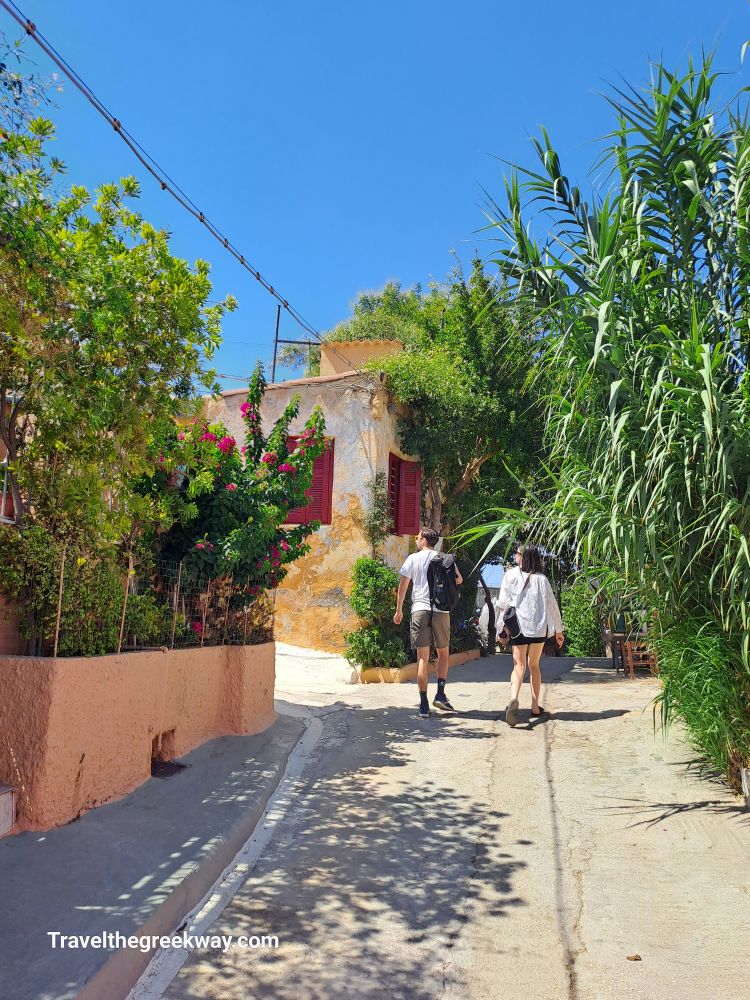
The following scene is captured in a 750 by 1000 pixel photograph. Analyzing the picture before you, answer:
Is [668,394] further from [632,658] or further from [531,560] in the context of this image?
[632,658]

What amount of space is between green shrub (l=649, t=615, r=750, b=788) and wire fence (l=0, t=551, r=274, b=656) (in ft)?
11.2

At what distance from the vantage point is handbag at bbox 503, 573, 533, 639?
7520mm

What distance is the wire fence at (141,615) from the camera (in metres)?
4.58

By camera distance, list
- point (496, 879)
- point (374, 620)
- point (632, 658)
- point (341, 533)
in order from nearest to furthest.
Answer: point (496, 879) < point (374, 620) < point (632, 658) < point (341, 533)

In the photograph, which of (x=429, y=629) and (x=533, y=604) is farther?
(x=429, y=629)

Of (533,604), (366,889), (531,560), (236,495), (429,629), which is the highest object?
(236,495)

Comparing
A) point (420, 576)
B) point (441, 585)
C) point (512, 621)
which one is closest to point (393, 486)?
point (420, 576)

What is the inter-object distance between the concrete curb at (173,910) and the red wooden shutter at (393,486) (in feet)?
24.7

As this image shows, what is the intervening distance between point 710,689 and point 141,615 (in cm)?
370

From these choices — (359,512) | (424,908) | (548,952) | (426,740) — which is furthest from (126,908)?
(359,512)

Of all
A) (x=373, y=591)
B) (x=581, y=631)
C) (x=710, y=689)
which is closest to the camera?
(x=710, y=689)

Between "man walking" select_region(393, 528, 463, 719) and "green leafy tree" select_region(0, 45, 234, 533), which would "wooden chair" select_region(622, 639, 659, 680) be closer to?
"man walking" select_region(393, 528, 463, 719)

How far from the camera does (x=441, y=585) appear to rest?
7.95 m

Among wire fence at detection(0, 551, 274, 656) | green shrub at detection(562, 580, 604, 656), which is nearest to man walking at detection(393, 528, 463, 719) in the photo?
wire fence at detection(0, 551, 274, 656)
